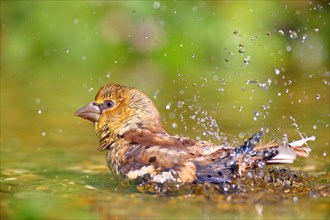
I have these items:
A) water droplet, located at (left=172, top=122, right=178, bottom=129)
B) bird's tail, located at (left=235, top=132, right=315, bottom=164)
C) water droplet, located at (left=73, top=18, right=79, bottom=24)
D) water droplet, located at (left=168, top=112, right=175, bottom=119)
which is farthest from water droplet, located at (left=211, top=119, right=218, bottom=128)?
water droplet, located at (left=73, top=18, right=79, bottom=24)

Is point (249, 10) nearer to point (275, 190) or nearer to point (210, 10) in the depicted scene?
point (210, 10)

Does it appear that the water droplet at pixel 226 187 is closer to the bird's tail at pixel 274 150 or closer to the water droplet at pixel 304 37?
the bird's tail at pixel 274 150

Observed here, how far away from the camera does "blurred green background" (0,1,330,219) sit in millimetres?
8945

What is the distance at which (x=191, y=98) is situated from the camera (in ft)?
39.8

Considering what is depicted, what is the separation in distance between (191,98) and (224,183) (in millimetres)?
4773

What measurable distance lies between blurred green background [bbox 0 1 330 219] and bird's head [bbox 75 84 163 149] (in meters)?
0.40

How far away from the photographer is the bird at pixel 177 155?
7.38m

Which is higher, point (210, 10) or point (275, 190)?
point (210, 10)

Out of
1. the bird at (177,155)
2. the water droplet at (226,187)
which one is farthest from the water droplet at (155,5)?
the water droplet at (226,187)

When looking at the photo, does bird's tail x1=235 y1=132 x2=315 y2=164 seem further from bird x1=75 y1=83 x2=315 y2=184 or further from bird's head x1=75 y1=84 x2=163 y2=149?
bird's head x1=75 y1=84 x2=163 y2=149

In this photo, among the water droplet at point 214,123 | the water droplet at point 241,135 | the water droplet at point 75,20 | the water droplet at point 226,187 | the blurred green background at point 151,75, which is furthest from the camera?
the water droplet at point 75,20

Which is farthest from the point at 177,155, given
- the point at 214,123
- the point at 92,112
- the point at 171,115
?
the point at 171,115

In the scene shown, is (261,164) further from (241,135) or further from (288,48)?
(288,48)

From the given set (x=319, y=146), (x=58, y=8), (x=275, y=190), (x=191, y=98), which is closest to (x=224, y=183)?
(x=275, y=190)
